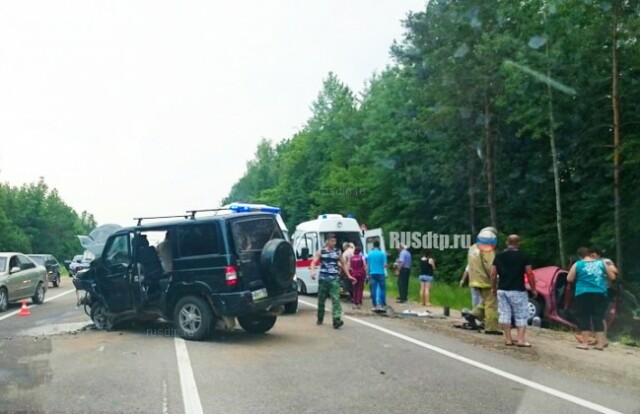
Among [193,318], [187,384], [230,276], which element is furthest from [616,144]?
[187,384]

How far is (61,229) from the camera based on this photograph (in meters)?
118

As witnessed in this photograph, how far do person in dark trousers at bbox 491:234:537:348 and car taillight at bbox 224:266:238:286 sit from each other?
13.8 ft

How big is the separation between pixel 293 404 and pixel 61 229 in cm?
11950

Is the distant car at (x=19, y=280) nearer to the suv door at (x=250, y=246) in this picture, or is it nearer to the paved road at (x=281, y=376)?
the paved road at (x=281, y=376)

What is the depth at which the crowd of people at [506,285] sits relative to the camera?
10758mm

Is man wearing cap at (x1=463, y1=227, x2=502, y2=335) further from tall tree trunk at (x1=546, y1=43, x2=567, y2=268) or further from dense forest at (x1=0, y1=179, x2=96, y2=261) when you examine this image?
dense forest at (x1=0, y1=179, x2=96, y2=261)

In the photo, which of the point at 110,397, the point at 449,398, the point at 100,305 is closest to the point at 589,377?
the point at 449,398

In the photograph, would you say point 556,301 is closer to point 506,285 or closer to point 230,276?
point 506,285

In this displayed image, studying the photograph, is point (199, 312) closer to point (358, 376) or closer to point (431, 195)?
point (358, 376)

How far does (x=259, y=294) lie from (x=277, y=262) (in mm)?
582

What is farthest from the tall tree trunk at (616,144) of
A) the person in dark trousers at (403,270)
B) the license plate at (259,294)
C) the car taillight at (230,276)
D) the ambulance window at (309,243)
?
the car taillight at (230,276)

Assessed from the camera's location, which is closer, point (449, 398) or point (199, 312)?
point (449, 398)

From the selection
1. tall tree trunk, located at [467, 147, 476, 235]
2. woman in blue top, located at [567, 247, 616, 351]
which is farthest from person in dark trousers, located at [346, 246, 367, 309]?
tall tree trunk, located at [467, 147, 476, 235]

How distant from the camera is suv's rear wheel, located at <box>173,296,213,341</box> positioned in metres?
10.8
